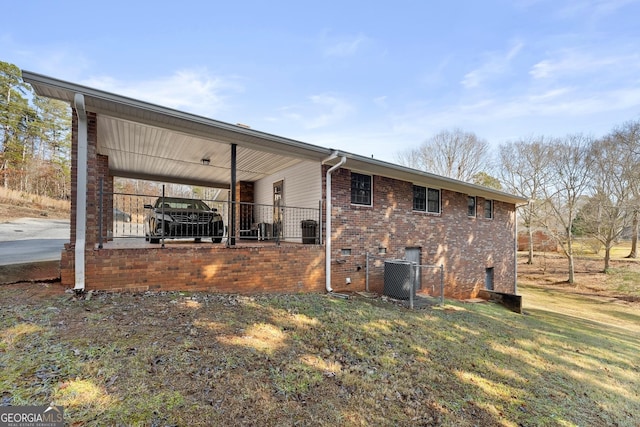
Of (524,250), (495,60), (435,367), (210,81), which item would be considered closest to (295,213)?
(435,367)

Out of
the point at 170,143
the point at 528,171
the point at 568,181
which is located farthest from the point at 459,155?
the point at 170,143

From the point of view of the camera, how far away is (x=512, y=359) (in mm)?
4758

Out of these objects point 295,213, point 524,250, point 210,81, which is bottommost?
point 524,250

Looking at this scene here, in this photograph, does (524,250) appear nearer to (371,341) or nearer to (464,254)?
(464,254)

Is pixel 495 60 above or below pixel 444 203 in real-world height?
above

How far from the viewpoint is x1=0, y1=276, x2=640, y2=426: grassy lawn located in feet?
7.82

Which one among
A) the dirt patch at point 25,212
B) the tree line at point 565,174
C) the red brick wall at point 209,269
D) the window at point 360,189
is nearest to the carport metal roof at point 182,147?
the window at point 360,189

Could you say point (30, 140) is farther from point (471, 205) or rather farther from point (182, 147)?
point (471, 205)

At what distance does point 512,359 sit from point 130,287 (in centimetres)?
661

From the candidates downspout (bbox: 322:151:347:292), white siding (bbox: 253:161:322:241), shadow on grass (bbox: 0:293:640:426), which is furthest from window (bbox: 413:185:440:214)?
shadow on grass (bbox: 0:293:640:426)

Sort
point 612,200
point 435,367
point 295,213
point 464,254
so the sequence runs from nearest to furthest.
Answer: point 435,367 < point 295,213 < point 464,254 < point 612,200

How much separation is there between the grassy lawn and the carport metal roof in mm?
3049

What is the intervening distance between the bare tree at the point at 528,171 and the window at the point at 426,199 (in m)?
16.0

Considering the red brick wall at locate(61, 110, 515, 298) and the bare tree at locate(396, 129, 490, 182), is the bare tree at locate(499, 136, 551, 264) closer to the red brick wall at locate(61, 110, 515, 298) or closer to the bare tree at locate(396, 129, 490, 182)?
the bare tree at locate(396, 129, 490, 182)
